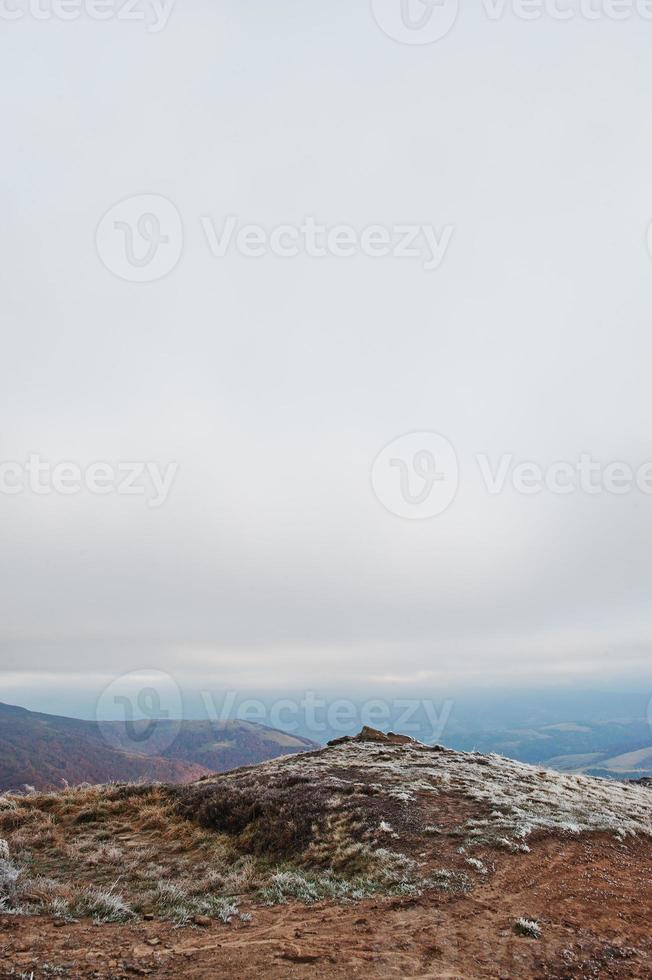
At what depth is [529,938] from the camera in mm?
9758

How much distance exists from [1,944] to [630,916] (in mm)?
12360

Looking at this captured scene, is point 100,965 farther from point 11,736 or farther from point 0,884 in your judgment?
point 11,736

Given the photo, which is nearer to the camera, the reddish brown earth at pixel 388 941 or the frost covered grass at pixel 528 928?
the reddish brown earth at pixel 388 941

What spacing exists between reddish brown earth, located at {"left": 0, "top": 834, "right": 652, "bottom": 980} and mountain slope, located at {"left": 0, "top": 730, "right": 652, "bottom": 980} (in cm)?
4

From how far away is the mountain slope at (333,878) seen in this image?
8969 millimetres

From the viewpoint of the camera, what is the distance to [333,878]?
12.8 m

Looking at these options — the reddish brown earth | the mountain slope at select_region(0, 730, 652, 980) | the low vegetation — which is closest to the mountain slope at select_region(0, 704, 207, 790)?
the low vegetation

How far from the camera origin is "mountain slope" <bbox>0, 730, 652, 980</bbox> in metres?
8.97

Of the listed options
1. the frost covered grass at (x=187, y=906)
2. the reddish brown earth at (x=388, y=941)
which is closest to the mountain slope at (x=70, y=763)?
the frost covered grass at (x=187, y=906)

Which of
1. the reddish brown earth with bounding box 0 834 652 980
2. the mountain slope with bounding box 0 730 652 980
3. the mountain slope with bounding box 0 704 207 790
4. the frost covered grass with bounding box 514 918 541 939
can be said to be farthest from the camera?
Answer: the mountain slope with bounding box 0 704 207 790

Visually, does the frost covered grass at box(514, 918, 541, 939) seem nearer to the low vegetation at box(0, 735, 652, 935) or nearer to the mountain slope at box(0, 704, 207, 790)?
the low vegetation at box(0, 735, 652, 935)

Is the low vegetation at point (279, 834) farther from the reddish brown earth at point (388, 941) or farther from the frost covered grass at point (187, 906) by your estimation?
the reddish brown earth at point (388, 941)

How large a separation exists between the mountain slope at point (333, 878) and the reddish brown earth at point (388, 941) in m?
0.04

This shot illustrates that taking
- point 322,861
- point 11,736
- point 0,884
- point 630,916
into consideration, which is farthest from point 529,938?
point 11,736
